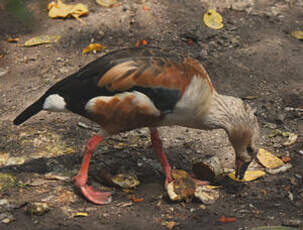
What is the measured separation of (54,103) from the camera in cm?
401

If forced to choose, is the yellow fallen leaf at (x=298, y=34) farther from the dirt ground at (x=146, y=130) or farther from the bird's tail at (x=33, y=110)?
the bird's tail at (x=33, y=110)

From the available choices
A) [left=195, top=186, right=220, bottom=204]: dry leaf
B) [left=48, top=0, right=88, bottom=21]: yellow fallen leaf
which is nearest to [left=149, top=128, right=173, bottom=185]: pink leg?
[left=195, top=186, right=220, bottom=204]: dry leaf

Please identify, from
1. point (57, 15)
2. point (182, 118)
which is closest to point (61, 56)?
point (57, 15)

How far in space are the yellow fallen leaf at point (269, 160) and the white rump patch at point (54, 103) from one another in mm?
1839

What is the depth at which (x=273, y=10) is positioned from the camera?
6906 mm

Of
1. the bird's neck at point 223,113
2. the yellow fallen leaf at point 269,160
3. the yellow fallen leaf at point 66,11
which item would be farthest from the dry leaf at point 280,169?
the yellow fallen leaf at point 66,11

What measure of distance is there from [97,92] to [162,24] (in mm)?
2927

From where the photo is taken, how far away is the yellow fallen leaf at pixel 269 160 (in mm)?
4383

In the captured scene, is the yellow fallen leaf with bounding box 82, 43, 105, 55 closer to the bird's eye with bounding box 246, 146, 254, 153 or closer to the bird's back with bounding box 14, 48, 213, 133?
the bird's back with bounding box 14, 48, 213, 133

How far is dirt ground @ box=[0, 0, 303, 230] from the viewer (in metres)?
3.74

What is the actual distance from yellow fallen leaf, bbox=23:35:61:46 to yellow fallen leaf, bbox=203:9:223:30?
78.0 inches

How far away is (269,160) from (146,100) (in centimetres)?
146

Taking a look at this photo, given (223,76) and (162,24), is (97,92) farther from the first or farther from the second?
(162,24)

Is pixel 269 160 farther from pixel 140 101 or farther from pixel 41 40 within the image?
pixel 41 40
